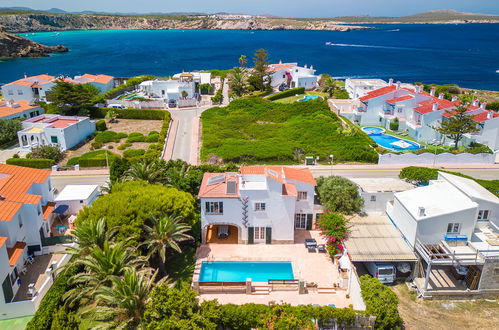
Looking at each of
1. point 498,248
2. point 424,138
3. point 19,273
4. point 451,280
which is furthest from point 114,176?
point 424,138

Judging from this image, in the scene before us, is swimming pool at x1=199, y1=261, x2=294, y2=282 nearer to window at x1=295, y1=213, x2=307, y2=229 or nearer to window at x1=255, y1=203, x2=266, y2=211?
window at x1=255, y1=203, x2=266, y2=211

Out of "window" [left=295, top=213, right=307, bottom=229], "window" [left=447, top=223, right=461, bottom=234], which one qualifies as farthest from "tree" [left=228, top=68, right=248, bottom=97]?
"window" [left=447, top=223, right=461, bottom=234]

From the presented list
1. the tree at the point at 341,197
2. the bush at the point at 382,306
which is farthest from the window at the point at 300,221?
the bush at the point at 382,306

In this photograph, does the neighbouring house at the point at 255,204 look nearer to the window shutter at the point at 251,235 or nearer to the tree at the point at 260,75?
the window shutter at the point at 251,235

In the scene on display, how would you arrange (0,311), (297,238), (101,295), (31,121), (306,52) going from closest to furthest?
(101,295) → (0,311) → (297,238) → (31,121) → (306,52)

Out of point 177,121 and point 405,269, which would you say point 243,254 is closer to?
point 405,269

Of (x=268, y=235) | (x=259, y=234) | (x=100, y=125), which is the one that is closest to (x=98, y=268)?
(x=259, y=234)

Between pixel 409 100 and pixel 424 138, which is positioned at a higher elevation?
pixel 409 100
